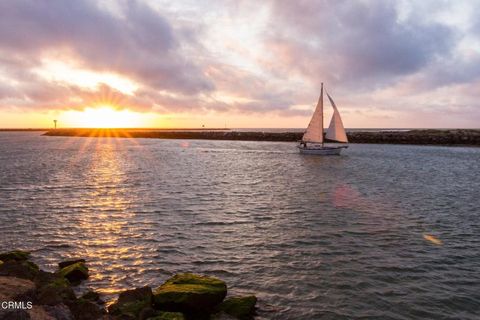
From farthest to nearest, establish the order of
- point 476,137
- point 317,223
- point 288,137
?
1. point 288,137
2. point 476,137
3. point 317,223

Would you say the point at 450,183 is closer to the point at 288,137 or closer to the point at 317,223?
the point at 317,223

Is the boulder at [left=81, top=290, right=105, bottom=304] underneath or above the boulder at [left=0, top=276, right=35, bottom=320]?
underneath

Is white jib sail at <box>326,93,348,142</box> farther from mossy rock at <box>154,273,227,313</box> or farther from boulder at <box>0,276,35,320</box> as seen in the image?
boulder at <box>0,276,35,320</box>

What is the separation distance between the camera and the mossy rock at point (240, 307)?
38.1ft

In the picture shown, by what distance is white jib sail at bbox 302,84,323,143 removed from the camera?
7562cm

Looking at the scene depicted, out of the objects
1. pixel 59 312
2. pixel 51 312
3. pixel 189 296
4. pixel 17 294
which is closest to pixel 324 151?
pixel 189 296

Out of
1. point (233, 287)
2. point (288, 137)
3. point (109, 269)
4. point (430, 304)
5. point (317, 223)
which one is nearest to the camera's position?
point (430, 304)

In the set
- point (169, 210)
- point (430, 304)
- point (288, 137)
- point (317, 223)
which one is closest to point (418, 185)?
point (317, 223)

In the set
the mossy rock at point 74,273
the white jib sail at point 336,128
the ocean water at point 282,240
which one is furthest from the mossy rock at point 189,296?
the white jib sail at point 336,128

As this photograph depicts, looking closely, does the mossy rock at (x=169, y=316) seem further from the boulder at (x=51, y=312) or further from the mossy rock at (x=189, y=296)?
the boulder at (x=51, y=312)

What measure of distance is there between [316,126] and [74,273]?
66163 millimetres

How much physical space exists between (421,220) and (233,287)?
575 inches

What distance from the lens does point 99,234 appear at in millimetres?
20312

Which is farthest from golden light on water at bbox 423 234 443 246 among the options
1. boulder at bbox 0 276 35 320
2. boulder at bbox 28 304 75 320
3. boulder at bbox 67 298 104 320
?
boulder at bbox 0 276 35 320
